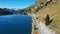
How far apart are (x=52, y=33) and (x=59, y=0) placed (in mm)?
50613

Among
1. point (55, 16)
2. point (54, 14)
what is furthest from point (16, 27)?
point (55, 16)

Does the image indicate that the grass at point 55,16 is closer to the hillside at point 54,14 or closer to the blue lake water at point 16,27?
the hillside at point 54,14

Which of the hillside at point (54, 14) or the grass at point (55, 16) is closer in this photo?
the grass at point (55, 16)

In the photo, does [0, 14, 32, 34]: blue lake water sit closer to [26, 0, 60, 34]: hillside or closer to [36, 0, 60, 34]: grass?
[26, 0, 60, 34]: hillside

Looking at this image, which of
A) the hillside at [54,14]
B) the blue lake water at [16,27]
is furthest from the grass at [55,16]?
the blue lake water at [16,27]

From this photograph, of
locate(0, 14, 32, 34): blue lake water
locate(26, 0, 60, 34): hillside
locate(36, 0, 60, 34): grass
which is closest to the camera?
locate(36, 0, 60, 34): grass

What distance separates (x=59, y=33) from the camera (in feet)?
68.9

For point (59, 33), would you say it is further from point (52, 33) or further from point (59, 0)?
point (59, 0)

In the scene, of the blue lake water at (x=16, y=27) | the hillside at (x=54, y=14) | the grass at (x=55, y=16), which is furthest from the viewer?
the blue lake water at (x=16, y=27)

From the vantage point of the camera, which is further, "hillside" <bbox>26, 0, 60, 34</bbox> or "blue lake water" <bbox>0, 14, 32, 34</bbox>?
"blue lake water" <bbox>0, 14, 32, 34</bbox>

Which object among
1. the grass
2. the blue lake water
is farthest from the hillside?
the blue lake water

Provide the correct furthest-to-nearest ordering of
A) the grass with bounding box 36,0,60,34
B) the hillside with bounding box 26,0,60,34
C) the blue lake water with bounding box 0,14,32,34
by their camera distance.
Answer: the blue lake water with bounding box 0,14,32,34
the hillside with bounding box 26,0,60,34
the grass with bounding box 36,0,60,34

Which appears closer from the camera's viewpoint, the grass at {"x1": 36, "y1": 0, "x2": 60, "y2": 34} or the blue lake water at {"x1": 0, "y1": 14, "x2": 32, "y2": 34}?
the grass at {"x1": 36, "y1": 0, "x2": 60, "y2": 34}

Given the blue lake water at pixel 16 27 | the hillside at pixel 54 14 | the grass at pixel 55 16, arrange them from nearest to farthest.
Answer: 1. the grass at pixel 55 16
2. the hillside at pixel 54 14
3. the blue lake water at pixel 16 27
